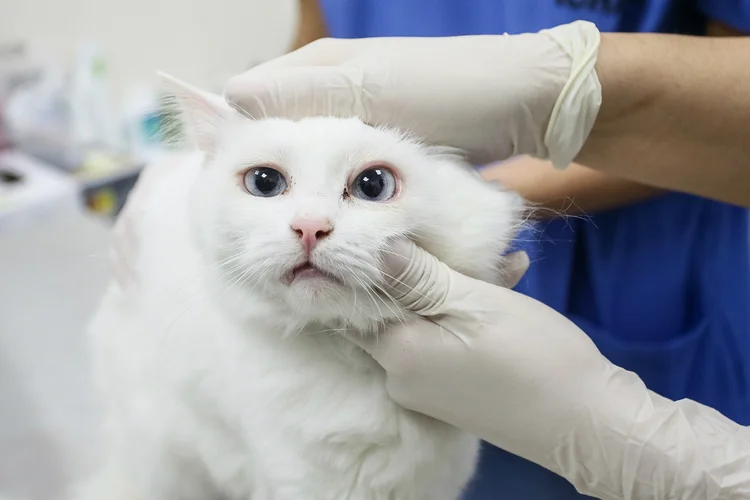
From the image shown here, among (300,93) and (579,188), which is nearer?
(300,93)

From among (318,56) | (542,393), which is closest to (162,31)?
(318,56)

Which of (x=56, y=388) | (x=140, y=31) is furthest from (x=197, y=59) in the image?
(x=56, y=388)

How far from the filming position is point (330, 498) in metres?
0.67

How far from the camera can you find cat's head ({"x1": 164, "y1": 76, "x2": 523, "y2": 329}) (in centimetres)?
59

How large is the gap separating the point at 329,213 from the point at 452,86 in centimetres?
25

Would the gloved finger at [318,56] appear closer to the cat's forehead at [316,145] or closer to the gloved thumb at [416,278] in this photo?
the cat's forehead at [316,145]

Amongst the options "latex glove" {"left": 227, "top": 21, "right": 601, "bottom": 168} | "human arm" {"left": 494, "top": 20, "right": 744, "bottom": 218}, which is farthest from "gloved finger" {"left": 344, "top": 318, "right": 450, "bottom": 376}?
"human arm" {"left": 494, "top": 20, "right": 744, "bottom": 218}

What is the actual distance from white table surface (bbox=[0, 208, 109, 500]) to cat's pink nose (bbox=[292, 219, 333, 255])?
0.55 m

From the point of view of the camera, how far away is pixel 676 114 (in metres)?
0.79

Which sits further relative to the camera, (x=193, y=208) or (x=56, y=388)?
(x=56, y=388)

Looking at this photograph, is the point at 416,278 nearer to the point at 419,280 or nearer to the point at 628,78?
the point at 419,280

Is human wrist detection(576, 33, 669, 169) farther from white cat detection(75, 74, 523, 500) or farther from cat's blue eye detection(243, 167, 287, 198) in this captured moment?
cat's blue eye detection(243, 167, 287, 198)

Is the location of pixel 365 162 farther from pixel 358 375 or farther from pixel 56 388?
pixel 56 388

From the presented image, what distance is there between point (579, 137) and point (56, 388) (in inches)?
42.1
